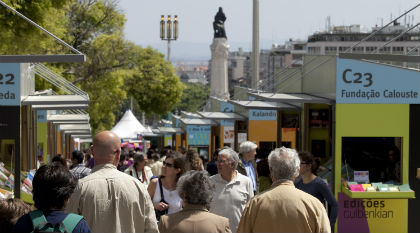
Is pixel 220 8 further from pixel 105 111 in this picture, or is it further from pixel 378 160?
pixel 378 160

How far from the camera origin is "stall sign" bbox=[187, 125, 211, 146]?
36.8m

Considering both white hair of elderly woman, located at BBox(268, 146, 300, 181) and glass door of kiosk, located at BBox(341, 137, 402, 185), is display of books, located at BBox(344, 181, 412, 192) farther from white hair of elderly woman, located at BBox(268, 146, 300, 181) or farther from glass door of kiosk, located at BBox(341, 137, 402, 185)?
Answer: white hair of elderly woman, located at BBox(268, 146, 300, 181)

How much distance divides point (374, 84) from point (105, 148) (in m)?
9.90

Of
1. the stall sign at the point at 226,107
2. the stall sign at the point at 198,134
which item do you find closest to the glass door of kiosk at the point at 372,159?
the stall sign at the point at 226,107

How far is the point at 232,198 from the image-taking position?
29.6 ft

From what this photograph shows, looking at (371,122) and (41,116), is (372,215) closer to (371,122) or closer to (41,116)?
(371,122)

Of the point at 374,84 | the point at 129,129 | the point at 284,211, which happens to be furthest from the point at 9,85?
the point at 129,129

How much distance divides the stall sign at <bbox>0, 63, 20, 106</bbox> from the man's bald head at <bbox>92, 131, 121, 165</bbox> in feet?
27.4

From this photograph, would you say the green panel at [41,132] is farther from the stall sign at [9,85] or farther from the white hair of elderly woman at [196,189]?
the white hair of elderly woman at [196,189]

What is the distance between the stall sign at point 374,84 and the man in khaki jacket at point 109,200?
9533 mm

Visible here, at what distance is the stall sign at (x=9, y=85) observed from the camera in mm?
14695

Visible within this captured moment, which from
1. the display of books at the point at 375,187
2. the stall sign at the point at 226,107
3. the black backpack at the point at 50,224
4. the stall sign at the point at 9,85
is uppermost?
the stall sign at the point at 9,85

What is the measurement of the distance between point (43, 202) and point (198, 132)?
31.8m

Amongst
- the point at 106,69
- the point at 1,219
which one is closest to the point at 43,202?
the point at 1,219
